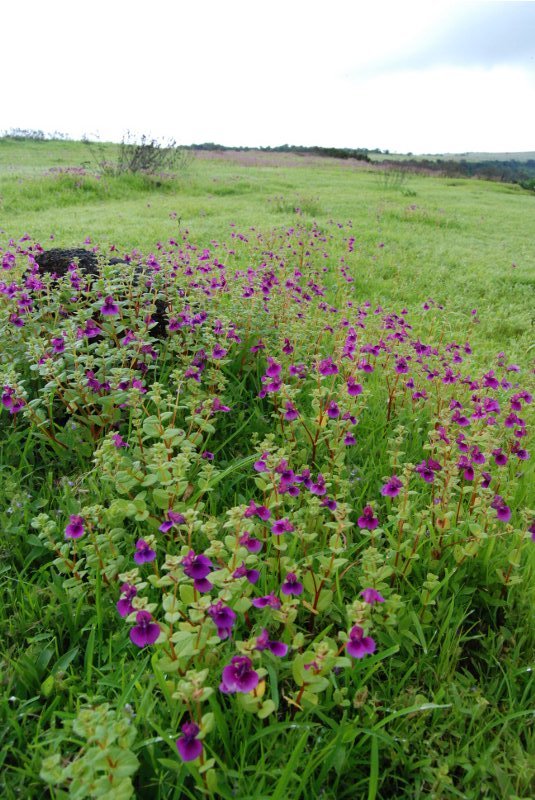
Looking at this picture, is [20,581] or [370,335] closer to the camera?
[20,581]

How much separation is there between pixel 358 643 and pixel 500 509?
0.96 m

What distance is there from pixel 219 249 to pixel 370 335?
3.88 m

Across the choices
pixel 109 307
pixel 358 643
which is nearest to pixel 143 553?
pixel 358 643

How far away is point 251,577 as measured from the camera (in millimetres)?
1649

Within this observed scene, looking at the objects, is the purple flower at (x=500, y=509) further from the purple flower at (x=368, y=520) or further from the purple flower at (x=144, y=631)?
the purple flower at (x=144, y=631)

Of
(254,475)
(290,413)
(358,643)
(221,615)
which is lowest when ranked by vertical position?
(254,475)

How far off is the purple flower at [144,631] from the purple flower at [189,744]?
0.87ft

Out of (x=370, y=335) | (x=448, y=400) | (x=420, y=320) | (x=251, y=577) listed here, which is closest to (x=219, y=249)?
(x=420, y=320)

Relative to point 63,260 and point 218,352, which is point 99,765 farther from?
point 63,260

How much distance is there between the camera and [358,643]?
151 centimetres

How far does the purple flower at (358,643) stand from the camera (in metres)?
1.50

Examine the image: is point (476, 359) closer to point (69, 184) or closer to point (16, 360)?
point (16, 360)

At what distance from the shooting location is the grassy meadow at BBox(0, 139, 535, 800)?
1.47 metres

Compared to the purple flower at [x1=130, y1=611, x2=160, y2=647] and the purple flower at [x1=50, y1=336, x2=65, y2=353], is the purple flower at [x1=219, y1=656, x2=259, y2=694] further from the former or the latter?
the purple flower at [x1=50, y1=336, x2=65, y2=353]
